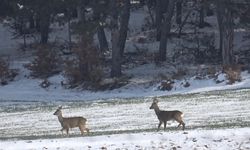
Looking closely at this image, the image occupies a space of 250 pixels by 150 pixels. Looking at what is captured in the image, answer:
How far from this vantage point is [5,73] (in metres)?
46.9

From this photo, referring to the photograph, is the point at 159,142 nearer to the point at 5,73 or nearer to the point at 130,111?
the point at 130,111

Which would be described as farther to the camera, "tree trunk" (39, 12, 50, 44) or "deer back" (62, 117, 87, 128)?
"tree trunk" (39, 12, 50, 44)

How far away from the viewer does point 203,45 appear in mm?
50938

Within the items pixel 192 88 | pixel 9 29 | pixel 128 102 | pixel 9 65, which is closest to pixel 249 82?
pixel 192 88

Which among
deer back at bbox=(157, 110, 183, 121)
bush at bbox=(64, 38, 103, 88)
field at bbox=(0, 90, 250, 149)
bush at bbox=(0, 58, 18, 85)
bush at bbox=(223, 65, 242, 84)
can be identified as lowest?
bush at bbox=(0, 58, 18, 85)

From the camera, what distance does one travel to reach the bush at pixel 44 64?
46656 mm

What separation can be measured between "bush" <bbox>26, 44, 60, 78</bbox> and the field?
407 inches

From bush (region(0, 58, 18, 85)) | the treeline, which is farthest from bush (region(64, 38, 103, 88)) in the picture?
bush (region(0, 58, 18, 85))

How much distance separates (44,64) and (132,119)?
23479 millimetres

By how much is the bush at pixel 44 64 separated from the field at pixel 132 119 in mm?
10335

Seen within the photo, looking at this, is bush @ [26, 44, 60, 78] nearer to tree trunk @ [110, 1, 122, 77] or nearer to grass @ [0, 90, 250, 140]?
tree trunk @ [110, 1, 122, 77]

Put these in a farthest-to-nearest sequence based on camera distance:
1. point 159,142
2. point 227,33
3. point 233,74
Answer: point 227,33
point 233,74
point 159,142

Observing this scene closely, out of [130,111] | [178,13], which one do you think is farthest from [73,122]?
[178,13]

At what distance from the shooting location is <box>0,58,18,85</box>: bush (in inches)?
1835
